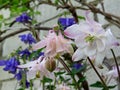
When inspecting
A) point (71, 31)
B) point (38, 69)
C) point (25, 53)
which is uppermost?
point (71, 31)

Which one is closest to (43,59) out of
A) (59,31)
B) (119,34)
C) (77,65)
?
(59,31)

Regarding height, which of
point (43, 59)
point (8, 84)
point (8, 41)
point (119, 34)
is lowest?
point (8, 84)

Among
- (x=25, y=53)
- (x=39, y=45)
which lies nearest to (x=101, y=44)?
(x=39, y=45)

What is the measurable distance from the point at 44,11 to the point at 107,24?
2.00 ft

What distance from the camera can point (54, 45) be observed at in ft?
2.42

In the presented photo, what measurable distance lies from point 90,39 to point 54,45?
7 centimetres

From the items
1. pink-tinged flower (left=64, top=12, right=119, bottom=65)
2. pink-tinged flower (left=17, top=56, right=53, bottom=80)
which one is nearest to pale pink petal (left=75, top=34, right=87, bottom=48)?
pink-tinged flower (left=64, top=12, right=119, bottom=65)

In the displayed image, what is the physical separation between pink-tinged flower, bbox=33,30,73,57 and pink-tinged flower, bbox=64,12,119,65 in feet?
0.08

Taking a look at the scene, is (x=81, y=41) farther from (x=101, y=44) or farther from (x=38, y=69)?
(x=38, y=69)

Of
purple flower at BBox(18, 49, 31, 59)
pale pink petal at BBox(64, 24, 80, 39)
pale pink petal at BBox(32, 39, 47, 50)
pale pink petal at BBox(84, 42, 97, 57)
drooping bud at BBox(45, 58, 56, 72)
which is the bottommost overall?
purple flower at BBox(18, 49, 31, 59)

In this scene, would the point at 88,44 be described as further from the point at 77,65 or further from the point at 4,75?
the point at 4,75

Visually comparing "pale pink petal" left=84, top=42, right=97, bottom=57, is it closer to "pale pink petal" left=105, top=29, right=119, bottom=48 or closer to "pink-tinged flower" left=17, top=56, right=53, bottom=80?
"pale pink petal" left=105, top=29, right=119, bottom=48

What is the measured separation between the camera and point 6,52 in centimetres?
241

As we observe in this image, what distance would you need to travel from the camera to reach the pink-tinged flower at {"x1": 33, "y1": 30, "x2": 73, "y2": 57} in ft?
2.40
